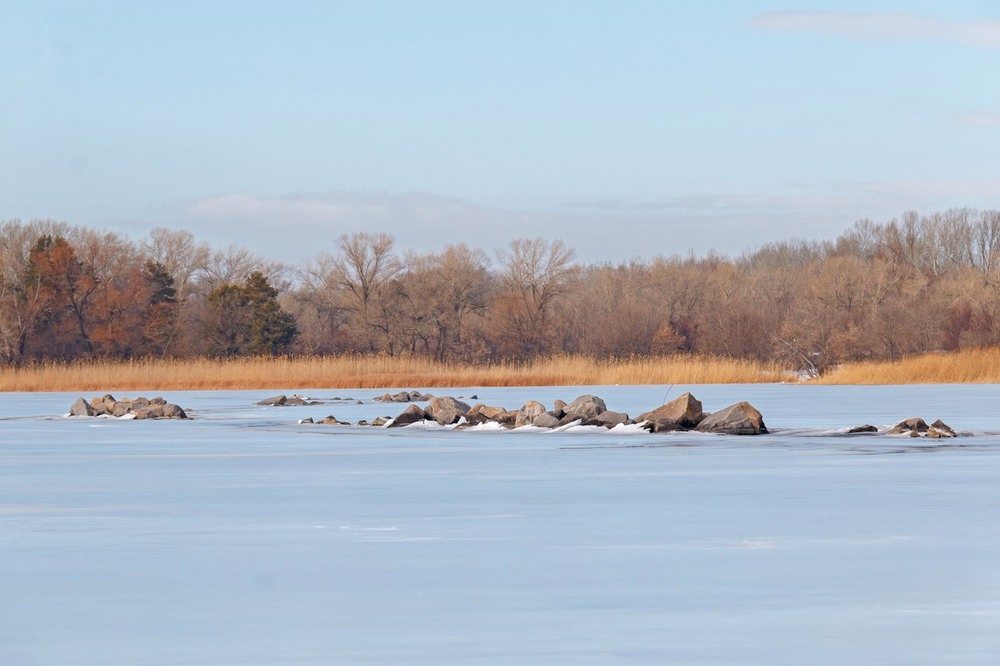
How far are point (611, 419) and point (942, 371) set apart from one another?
16.5 m

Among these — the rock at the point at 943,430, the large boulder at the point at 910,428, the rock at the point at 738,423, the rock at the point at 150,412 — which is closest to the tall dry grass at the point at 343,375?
the rock at the point at 150,412

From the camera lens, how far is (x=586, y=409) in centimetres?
1850

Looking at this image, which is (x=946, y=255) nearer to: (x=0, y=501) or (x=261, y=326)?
(x=261, y=326)

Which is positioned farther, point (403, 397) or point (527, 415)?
point (403, 397)

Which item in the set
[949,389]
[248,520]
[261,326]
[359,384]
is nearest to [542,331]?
[261,326]

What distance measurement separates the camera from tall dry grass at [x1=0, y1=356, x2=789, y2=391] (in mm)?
34031

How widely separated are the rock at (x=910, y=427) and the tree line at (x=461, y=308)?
2462cm

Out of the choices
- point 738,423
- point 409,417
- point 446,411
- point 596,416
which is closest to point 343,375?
point 409,417

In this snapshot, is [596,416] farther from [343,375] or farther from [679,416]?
[343,375]

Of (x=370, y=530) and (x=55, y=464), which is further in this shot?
(x=55, y=464)

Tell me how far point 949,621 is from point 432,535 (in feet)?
10.6

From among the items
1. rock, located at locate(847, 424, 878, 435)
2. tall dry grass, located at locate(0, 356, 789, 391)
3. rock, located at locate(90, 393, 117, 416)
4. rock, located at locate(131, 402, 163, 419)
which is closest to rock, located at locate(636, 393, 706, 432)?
rock, located at locate(847, 424, 878, 435)

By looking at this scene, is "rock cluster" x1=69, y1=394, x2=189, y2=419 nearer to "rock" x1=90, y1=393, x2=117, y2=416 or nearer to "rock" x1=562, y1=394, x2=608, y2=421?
"rock" x1=90, y1=393, x2=117, y2=416

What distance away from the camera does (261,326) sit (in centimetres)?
5331
